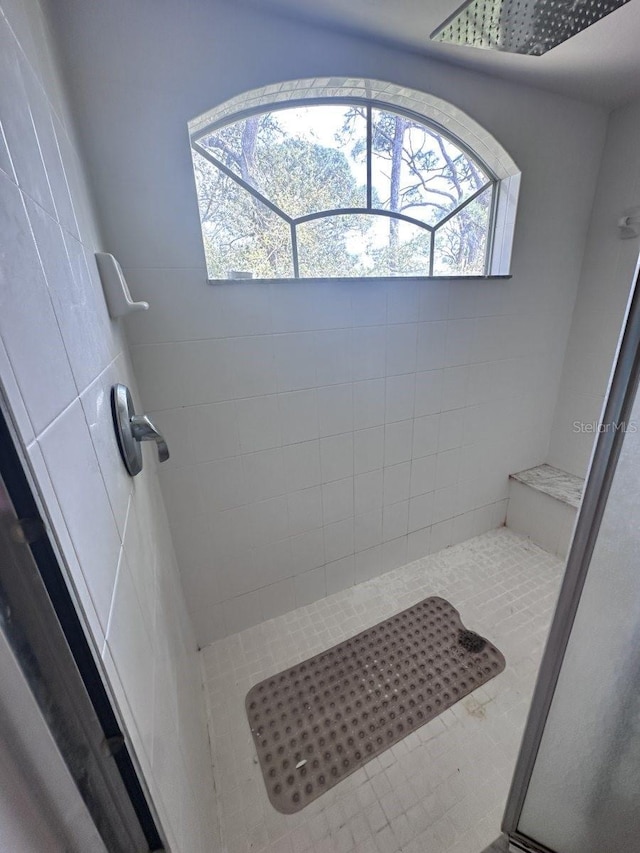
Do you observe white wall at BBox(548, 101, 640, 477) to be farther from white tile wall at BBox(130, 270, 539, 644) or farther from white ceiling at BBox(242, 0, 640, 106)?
white tile wall at BBox(130, 270, 539, 644)

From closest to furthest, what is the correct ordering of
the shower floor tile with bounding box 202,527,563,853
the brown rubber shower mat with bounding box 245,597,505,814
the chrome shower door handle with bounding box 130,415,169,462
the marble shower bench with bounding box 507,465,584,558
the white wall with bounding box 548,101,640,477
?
1. the chrome shower door handle with bounding box 130,415,169,462
2. the shower floor tile with bounding box 202,527,563,853
3. the brown rubber shower mat with bounding box 245,597,505,814
4. the white wall with bounding box 548,101,640,477
5. the marble shower bench with bounding box 507,465,584,558

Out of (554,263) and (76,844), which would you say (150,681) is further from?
(554,263)

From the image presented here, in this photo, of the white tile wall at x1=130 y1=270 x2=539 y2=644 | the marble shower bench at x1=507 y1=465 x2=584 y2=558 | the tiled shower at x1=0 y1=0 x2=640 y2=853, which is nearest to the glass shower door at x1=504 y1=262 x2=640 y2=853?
the tiled shower at x1=0 y1=0 x2=640 y2=853

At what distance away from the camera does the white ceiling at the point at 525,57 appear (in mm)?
995

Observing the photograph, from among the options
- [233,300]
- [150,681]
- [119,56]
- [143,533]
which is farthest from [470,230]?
[150,681]

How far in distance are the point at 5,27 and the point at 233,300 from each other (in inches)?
29.3

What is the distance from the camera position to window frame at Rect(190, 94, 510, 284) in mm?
1204

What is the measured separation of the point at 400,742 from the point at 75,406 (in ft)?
4.71

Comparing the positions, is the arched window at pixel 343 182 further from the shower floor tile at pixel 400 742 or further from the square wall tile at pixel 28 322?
the shower floor tile at pixel 400 742

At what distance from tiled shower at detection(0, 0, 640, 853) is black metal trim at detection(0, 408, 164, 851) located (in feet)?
0.06

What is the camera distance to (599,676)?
0.63 m

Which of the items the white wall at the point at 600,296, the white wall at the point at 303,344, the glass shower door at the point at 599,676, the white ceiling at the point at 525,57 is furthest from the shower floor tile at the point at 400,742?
the white ceiling at the point at 525,57

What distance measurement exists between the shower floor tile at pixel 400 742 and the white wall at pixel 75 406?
0.29 metres

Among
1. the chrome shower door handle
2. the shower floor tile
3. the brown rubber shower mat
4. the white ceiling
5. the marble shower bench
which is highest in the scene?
the white ceiling
